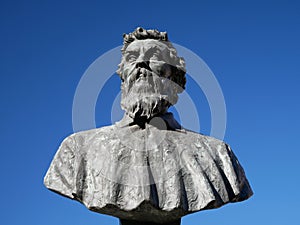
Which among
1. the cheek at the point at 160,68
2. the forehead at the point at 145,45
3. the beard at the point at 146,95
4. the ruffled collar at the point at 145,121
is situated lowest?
the ruffled collar at the point at 145,121

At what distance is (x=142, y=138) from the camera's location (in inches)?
303

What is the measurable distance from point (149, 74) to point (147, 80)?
0.08m

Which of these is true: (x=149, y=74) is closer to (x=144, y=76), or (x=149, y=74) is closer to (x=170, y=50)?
(x=144, y=76)

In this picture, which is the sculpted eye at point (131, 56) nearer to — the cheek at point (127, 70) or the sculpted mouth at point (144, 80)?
the cheek at point (127, 70)

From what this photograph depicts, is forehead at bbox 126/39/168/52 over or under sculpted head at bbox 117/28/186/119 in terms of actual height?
over

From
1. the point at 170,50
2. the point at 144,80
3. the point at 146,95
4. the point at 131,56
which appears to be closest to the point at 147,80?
the point at 144,80

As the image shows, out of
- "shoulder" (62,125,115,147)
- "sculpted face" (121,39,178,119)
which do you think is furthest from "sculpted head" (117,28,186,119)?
"shoulder" (62,125,115,147)

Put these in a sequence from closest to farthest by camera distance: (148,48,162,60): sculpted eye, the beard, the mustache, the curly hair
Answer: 1. the beard
2. the mustache
3. (148,48,162,60): sculpted eye
4. the curly hair

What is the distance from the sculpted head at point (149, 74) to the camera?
25.4 ft

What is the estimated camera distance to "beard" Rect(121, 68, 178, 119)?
7719 mm

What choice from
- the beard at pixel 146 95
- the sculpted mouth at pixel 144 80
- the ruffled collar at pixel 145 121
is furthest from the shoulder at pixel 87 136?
the sculpted mouth at pixel 144 80

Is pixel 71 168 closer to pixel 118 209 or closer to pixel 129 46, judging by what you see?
pixel 118 209

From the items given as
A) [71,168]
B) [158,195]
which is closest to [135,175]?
[158,195]

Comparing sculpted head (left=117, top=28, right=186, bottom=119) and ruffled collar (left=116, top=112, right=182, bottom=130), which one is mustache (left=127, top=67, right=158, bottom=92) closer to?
sculpted head (left=117, top=28, right=186, bottom=119)
